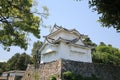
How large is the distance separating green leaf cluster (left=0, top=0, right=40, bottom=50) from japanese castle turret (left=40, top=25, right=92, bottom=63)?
9.21 meters

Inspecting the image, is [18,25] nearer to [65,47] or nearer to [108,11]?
[108,11]

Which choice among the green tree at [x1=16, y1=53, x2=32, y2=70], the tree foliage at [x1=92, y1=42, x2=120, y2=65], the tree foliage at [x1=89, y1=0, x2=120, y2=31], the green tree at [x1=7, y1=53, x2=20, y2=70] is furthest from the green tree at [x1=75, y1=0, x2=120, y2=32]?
the green tree at [x1=7, y1=53, x2=20, y2=70]

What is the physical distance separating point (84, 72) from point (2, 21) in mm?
7900

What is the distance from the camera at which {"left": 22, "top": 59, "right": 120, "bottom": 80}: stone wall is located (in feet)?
52.8

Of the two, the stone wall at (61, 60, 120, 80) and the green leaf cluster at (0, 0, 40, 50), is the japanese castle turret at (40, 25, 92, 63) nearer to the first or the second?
the stone wall at (61, 60, 120, 80)

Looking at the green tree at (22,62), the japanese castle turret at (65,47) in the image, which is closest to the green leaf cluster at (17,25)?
the japanese castle turret at (65,47)

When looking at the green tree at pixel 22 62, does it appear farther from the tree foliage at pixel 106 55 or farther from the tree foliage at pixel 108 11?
the tree foliage at pixel 108 11

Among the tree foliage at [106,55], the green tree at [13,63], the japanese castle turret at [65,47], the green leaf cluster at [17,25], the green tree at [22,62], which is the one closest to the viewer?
the green leaf cluster at [17,25]

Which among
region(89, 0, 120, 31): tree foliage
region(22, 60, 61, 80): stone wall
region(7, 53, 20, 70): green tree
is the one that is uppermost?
region(89, 0, 120, 31): tree foliage

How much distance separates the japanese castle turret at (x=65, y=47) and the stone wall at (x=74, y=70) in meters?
6.25

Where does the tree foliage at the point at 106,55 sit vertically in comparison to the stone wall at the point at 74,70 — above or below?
above

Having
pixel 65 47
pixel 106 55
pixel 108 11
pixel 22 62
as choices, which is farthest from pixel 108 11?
pixel 22 62

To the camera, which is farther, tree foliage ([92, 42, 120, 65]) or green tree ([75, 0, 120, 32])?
tree foliage ([92, 42, 120, 65])

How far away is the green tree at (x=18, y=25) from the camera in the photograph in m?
14.9
